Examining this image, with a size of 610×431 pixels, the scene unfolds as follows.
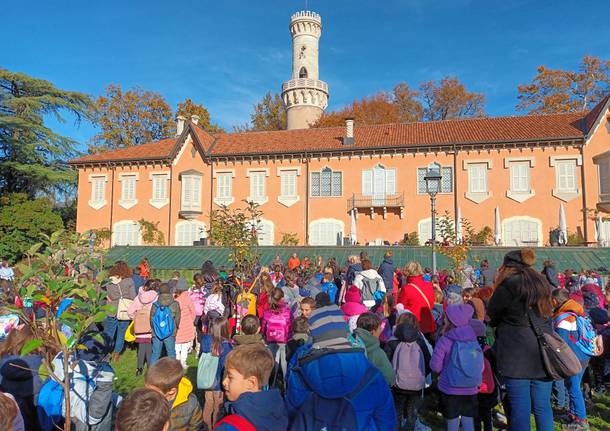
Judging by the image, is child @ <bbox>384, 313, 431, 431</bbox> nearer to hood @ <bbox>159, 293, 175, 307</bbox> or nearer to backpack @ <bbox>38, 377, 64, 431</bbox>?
backpack @ <bbox>38, 377, 64, 431</bbox>

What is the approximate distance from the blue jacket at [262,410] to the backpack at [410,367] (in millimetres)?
2566

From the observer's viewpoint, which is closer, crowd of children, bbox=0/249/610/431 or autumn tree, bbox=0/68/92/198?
crowd of children, bbox=0/249/610/431

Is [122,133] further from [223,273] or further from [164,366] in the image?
[164,366]

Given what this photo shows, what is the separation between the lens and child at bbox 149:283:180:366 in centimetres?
711

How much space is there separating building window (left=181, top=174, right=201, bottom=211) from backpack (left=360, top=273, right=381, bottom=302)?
857 inches

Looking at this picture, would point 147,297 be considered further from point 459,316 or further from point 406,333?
point 459,316

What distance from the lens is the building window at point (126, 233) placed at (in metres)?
29.4

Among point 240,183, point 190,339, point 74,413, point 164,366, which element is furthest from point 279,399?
point 240,183

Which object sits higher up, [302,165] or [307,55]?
[307,55]

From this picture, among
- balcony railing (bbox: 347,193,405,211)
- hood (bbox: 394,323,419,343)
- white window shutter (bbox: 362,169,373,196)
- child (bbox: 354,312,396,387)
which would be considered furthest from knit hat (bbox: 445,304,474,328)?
white window shutter (bbox: 362,169,373,196)

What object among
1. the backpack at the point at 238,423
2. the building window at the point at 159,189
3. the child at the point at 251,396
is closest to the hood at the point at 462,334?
the child at the point at 251,396

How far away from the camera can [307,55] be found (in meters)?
42.7

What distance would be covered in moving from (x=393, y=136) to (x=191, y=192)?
13110mm

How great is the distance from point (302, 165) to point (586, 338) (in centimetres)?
2295
